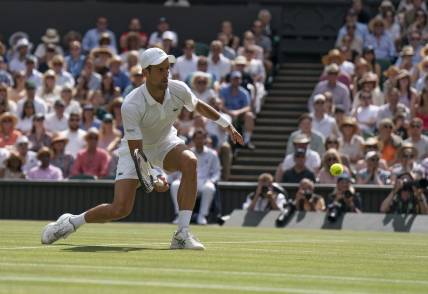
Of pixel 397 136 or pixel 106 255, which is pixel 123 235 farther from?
pixel 397 136

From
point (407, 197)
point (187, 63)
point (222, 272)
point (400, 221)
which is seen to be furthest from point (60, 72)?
point (222, 272)

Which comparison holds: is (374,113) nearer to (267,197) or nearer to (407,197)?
(267,197)

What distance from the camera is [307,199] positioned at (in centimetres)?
2066

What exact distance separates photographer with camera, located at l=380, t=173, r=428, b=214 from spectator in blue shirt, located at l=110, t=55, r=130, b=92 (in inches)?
307

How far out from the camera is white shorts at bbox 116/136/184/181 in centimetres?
1180

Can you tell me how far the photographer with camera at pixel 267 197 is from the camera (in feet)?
68.8

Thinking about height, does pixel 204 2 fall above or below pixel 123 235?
above

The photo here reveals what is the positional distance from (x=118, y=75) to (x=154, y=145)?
14.3 meters

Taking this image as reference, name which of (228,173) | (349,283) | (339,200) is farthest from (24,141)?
(349,283)

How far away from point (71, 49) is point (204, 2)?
5262 mm

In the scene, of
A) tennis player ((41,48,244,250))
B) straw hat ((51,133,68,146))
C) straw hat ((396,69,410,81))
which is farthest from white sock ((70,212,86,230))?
straw hat ((396,69,410,81))

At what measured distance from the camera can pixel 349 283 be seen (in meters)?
8.23

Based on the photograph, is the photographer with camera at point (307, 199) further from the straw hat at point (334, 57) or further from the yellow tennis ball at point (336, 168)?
the straw hat at point (334, 57)

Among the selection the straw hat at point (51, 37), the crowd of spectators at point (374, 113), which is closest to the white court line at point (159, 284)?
the crowd of spectators at point (374, 113)
